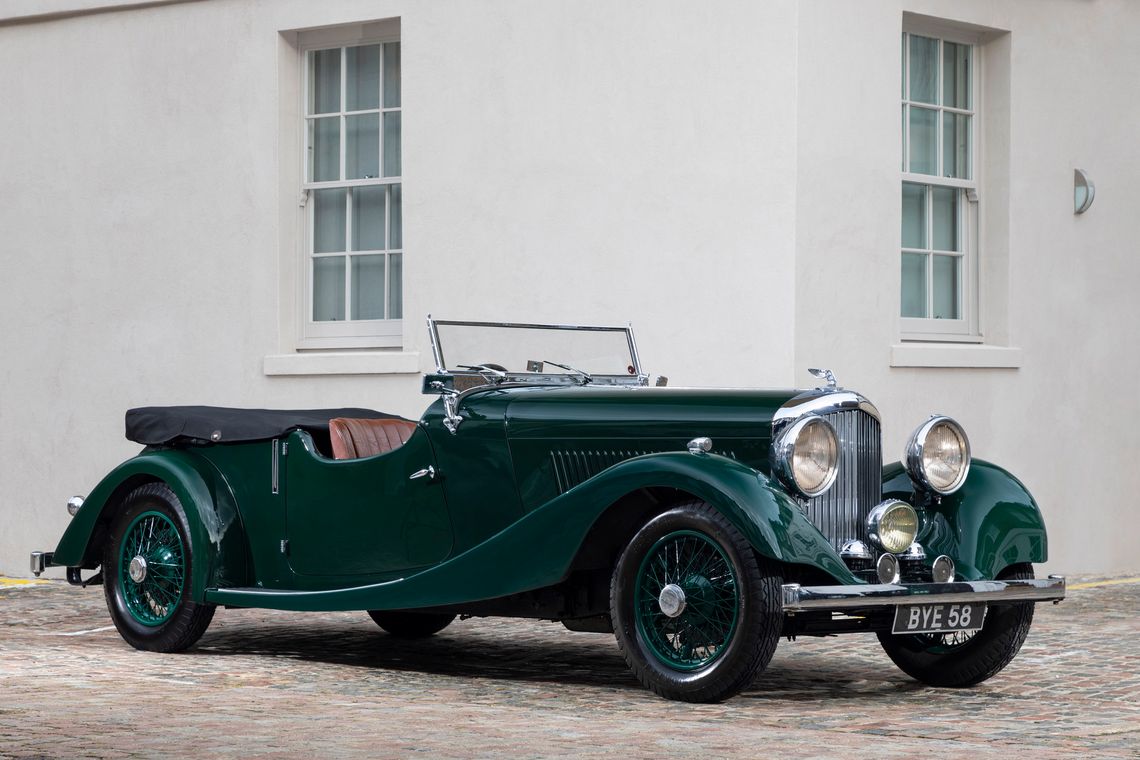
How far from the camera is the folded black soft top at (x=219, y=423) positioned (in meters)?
7.36

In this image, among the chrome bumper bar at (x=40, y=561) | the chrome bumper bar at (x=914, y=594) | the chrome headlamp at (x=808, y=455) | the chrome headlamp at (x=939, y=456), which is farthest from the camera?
the chrome bumper bar at (x=40, y=561)

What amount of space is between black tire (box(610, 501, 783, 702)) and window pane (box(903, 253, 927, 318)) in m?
4.78

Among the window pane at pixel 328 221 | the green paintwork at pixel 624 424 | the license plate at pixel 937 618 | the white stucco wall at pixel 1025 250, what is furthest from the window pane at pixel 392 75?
the license plate at pixel 937 618

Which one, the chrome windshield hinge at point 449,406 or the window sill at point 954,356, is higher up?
the window sill at point 954,356

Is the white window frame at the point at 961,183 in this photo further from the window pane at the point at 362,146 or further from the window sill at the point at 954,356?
the window pane at the point at 362,146

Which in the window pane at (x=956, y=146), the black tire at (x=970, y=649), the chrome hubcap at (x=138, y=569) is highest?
the window pane at (x=956, y=146)

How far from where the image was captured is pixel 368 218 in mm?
10938

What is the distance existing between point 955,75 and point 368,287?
390 centimetres

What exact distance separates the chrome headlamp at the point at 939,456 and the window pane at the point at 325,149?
18.3 ft

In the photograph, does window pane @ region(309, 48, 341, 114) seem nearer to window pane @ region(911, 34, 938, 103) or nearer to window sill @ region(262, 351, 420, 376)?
window sill @ region(262, 351, 420, 376)

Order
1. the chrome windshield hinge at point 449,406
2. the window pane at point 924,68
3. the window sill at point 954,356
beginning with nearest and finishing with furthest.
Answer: the chrome windshield hinge at point 449,406 → the window sill at point 954,356 → the window pane at point 924,68

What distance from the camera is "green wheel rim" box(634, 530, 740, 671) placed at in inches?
228

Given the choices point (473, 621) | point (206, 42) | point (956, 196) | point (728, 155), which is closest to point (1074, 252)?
point (956, 196)

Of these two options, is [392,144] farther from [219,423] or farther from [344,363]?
[219,423]
